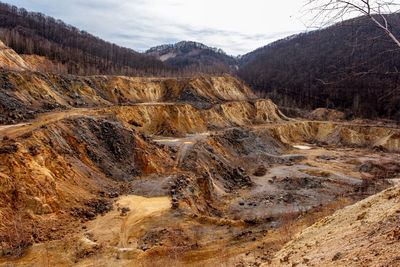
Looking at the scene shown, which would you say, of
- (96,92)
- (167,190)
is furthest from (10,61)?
(167,190)

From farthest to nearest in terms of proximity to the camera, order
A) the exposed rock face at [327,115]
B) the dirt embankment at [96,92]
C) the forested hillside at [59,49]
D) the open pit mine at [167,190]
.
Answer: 1. the exposed rock face at [327,115]
2. the forested hillside at [59,49]
3. the dirt embankment at [96,92]
4. the open pit mine at [167,190]

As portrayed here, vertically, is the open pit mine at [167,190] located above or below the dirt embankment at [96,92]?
below

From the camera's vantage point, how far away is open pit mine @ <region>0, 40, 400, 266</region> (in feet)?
25.1

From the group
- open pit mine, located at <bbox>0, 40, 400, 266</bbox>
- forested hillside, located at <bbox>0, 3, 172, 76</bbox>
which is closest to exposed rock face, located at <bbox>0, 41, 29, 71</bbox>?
open pit mine, located at <bbox>0, 40, 400, 266</bbox>

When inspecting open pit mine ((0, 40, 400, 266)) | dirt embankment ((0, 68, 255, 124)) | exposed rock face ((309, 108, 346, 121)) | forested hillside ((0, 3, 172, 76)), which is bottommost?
open pit mine ((0, 40, 400, 266))

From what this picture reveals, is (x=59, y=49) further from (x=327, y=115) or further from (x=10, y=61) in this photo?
(x=327, y=115)

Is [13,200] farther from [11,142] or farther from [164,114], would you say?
[164,114]

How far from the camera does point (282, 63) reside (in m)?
123

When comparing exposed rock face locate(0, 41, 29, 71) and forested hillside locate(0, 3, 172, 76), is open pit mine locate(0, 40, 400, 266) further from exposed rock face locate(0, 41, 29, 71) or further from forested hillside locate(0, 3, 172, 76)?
forested hillside locate(0, 3, 172, 76)

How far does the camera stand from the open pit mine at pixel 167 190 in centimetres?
766

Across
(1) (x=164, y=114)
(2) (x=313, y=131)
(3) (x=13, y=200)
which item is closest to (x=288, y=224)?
(3) (x=13, y=200)

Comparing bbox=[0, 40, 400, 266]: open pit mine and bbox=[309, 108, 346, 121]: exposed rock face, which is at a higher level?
bbox=[309, 108, 346, 121]: exposed rock face

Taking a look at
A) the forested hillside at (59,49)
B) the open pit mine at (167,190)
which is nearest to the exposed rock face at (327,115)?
the open pit mine at (167,190)

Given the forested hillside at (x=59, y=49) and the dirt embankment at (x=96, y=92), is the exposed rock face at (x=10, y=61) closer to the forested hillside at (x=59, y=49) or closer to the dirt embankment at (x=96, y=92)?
the dirt embankment at (x=96, y=92)
